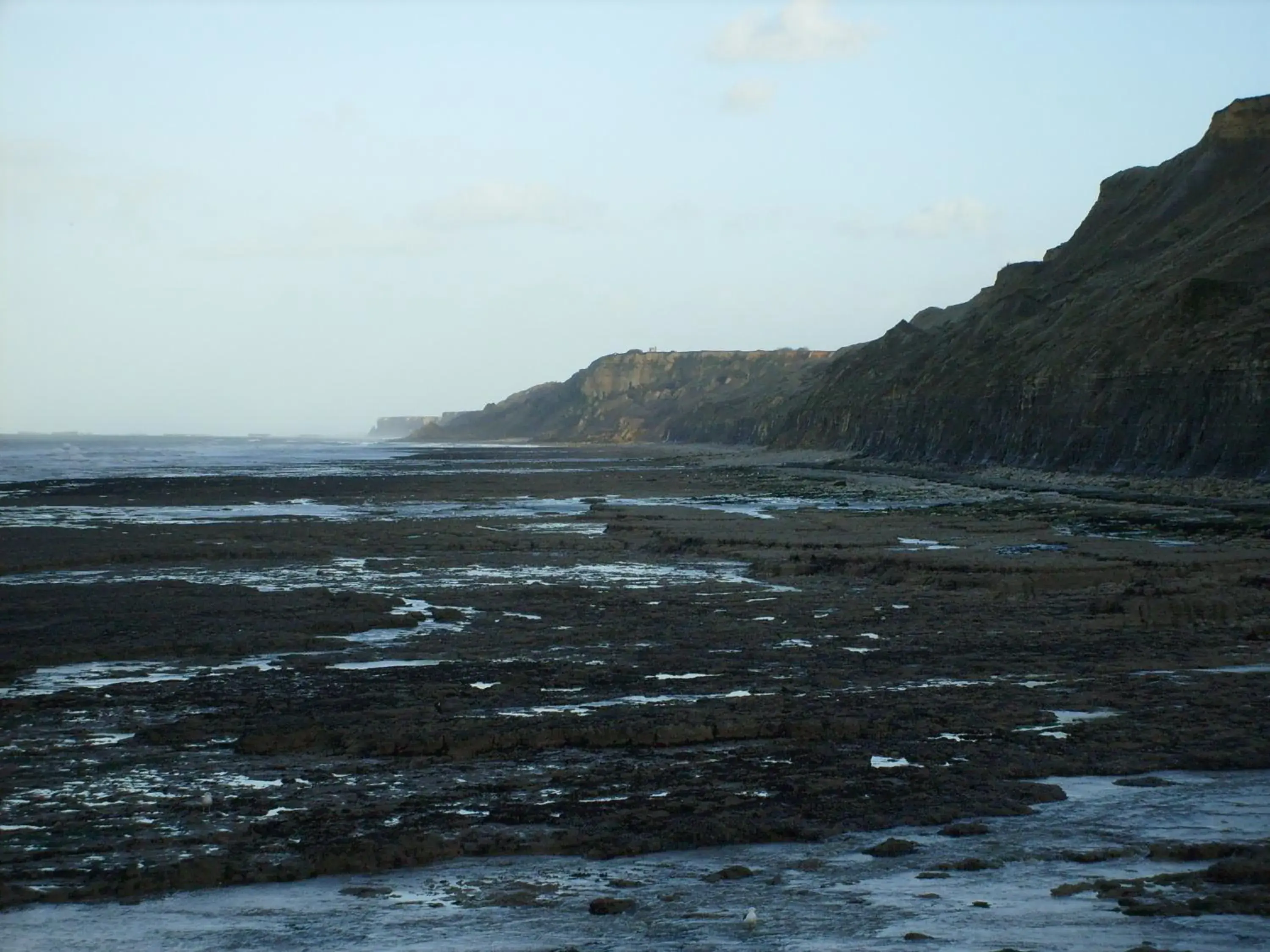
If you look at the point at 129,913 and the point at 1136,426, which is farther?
the point at 1136,426

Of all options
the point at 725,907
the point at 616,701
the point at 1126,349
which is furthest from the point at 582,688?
the point at 1126,349

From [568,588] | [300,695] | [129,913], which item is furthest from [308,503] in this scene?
[129,913]

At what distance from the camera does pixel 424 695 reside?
13844 mm

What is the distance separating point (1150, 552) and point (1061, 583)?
4622 mm

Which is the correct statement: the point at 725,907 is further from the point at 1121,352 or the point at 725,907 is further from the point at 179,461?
the point at 179,461

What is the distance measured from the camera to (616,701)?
13.6 m

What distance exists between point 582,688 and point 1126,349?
48873 millimetres

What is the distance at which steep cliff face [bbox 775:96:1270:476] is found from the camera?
4875cm

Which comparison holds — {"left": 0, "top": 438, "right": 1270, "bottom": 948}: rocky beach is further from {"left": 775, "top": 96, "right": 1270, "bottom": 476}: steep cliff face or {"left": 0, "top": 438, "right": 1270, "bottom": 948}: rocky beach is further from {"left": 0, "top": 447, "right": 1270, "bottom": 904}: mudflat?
{"left": 775, "top": 96, "right": 1270, "bottom": 476}: steep cliff face

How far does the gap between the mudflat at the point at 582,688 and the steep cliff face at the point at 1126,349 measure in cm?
1646

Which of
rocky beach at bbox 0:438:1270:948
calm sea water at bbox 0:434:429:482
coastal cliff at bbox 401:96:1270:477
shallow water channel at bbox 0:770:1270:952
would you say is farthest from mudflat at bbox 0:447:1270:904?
calm sea water at bbox 0:434:429:482

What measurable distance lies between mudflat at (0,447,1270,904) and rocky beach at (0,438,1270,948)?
50 millimetres

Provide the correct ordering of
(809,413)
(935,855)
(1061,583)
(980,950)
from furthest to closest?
(809,413)
(1061,583)
(935,855)
(980,950)

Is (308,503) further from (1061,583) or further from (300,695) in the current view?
(300,695)
